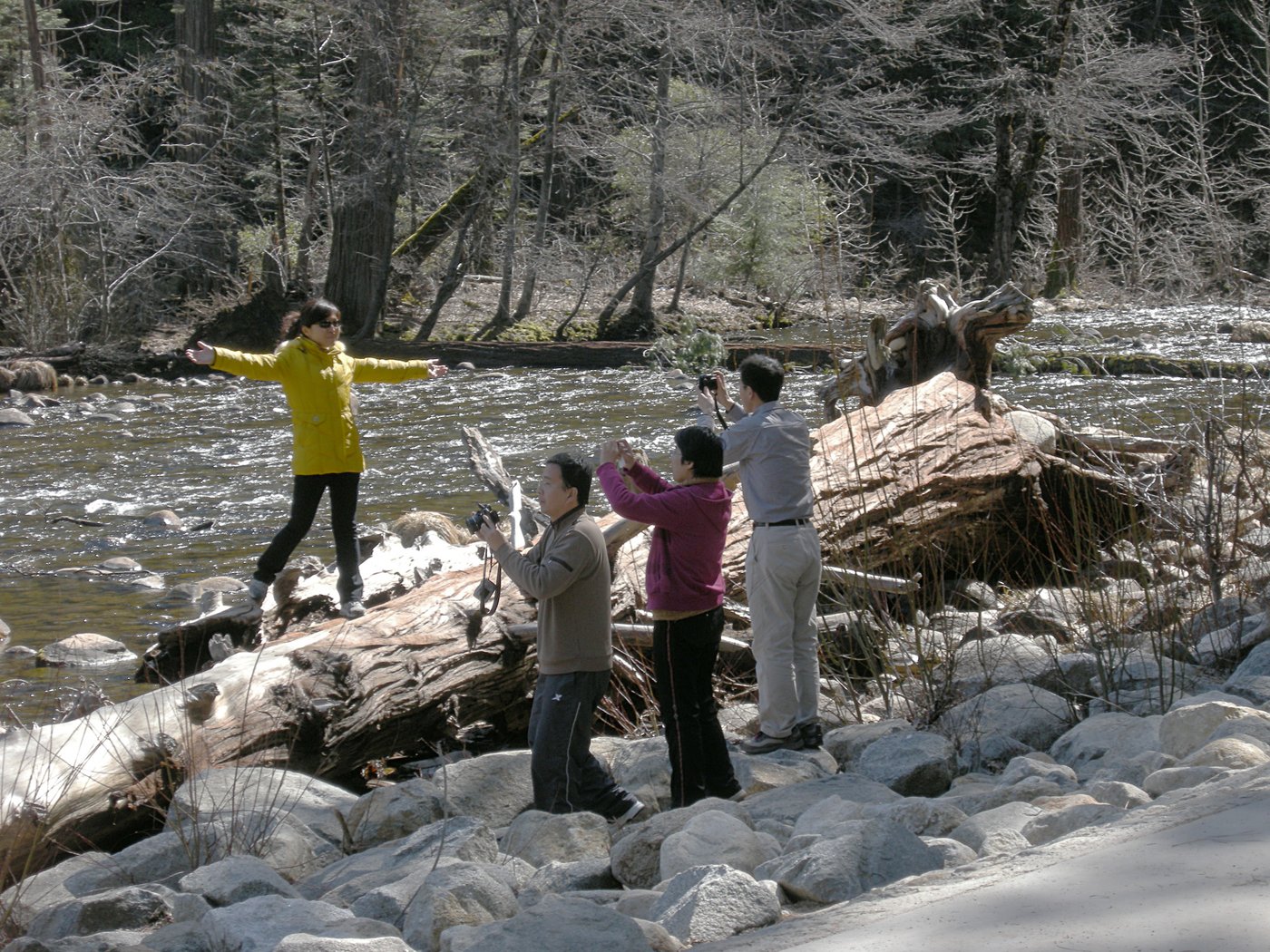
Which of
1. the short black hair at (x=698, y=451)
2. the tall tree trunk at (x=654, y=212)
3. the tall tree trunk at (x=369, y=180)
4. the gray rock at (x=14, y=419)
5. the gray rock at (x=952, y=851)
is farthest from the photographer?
the tall tree trunk at (x=654, y=212)

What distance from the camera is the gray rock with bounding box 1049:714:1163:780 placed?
15.4 feet

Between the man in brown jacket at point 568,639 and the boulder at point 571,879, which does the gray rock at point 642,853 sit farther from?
the man in brown jacket at point 568,639

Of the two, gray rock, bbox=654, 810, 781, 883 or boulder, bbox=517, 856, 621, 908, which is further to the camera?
boulder, bbox=517, 856, 621, 908

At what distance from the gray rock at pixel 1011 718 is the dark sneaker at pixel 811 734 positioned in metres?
0.49

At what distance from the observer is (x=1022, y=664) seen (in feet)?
20.1

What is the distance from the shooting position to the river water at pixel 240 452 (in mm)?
8422

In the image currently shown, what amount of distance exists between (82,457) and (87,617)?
6.10 meters

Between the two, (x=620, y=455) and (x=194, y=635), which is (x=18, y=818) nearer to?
(x=194, y=635)

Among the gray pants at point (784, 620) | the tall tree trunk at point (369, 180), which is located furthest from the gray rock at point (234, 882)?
the tall tree trunk at point (369, 180)

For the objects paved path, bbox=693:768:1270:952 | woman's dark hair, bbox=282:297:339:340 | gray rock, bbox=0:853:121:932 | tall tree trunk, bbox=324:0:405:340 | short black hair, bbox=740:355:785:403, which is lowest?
gray rock, bbox=0:853:121:932

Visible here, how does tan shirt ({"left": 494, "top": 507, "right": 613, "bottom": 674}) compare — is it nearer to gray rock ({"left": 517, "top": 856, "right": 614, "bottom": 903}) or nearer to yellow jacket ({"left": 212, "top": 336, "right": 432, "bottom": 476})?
gray rock ({"left": 517, "top": 856, "right": 614, "bottom": 903})

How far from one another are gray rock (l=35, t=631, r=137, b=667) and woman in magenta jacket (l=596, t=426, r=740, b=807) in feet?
13.3

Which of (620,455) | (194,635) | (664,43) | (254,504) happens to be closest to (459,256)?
(664,43)

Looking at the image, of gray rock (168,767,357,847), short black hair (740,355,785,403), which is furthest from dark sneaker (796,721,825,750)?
gray rock (168,767,357,847)
